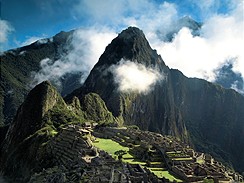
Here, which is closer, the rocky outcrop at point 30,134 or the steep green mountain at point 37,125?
the rocky outcrop at point 30,134

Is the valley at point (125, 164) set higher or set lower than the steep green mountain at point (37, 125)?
lower

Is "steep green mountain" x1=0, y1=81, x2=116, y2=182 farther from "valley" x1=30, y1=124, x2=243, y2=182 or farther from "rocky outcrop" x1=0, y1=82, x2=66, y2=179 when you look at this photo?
"valley" x1=30, y1=124, x2=243, y2=182

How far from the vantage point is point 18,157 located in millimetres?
103688

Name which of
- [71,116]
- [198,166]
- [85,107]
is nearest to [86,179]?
[198,166]

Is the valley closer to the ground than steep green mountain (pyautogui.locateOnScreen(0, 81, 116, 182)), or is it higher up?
closer to the ground

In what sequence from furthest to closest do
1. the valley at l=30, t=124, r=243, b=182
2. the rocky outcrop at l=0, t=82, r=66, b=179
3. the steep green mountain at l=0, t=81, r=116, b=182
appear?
the steep green mountain at l=0, t=81, r=116, b=182 → the rocky outcrop at l=0, t=82, r=66, b=179 → the valley at l=30, t=124, r=243, b=182

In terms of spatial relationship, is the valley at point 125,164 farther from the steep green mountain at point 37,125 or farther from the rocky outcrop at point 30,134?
the rocky outcrop at point 30,134

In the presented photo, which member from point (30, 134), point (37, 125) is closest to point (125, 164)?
point (30, 134)

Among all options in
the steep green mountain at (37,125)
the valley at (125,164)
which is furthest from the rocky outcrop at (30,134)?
the valley at (125,164)

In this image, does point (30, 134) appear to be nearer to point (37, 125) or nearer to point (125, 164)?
point (37, 125)

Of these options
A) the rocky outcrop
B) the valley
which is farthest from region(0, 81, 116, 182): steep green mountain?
the valley

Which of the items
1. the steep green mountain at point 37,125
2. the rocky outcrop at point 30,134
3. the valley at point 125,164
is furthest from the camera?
the steep green mountain at point 37,125

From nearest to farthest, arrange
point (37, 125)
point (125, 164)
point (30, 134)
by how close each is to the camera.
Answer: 1. point (125, 164)
2. point (30, 134)
3. point (37, 125)

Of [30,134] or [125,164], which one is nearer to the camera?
[125,164]
